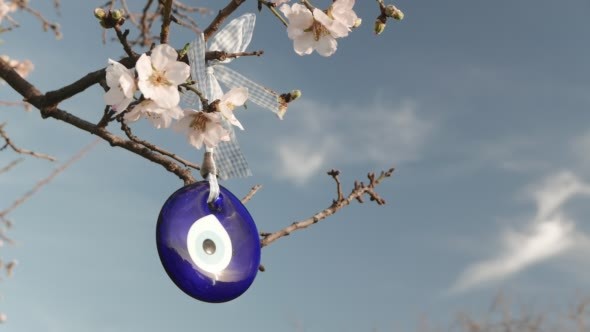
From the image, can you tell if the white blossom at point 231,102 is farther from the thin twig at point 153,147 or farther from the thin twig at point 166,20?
the thin twig at point 153,147

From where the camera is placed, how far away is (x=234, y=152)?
145cm

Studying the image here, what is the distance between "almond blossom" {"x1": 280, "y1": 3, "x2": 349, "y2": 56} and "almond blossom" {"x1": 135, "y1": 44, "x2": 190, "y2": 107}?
12.0 inches

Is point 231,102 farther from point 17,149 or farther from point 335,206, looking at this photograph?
point 17,149

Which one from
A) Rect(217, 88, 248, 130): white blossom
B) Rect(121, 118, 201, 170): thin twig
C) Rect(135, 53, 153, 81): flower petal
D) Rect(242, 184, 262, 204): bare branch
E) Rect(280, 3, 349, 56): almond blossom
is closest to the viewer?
Rect(135, 53, 153, 81): flower petal

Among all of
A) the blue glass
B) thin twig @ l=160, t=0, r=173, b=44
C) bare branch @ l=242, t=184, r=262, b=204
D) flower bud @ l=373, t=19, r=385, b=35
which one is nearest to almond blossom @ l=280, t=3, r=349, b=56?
flower bud @ l=373, t=19, r=385, b=35

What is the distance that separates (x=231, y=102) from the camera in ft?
4.25

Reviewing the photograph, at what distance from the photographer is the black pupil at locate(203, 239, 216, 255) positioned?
1.31 meters

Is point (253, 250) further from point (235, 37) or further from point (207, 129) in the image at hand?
point (235, 37)

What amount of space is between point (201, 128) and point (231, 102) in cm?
8

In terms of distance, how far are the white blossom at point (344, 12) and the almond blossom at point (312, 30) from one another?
0.04 feet

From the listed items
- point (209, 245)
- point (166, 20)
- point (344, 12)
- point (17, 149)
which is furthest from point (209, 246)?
point (17, 149)

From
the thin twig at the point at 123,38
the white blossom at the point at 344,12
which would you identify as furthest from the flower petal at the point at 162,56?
the white blossom at the point at 344,12

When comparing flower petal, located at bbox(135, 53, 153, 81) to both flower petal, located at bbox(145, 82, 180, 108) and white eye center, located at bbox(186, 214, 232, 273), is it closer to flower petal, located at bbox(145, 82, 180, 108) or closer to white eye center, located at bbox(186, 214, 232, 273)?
flower petal, located at bbox(145, 82, 180, 108)

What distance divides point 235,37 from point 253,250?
1.53 feet
